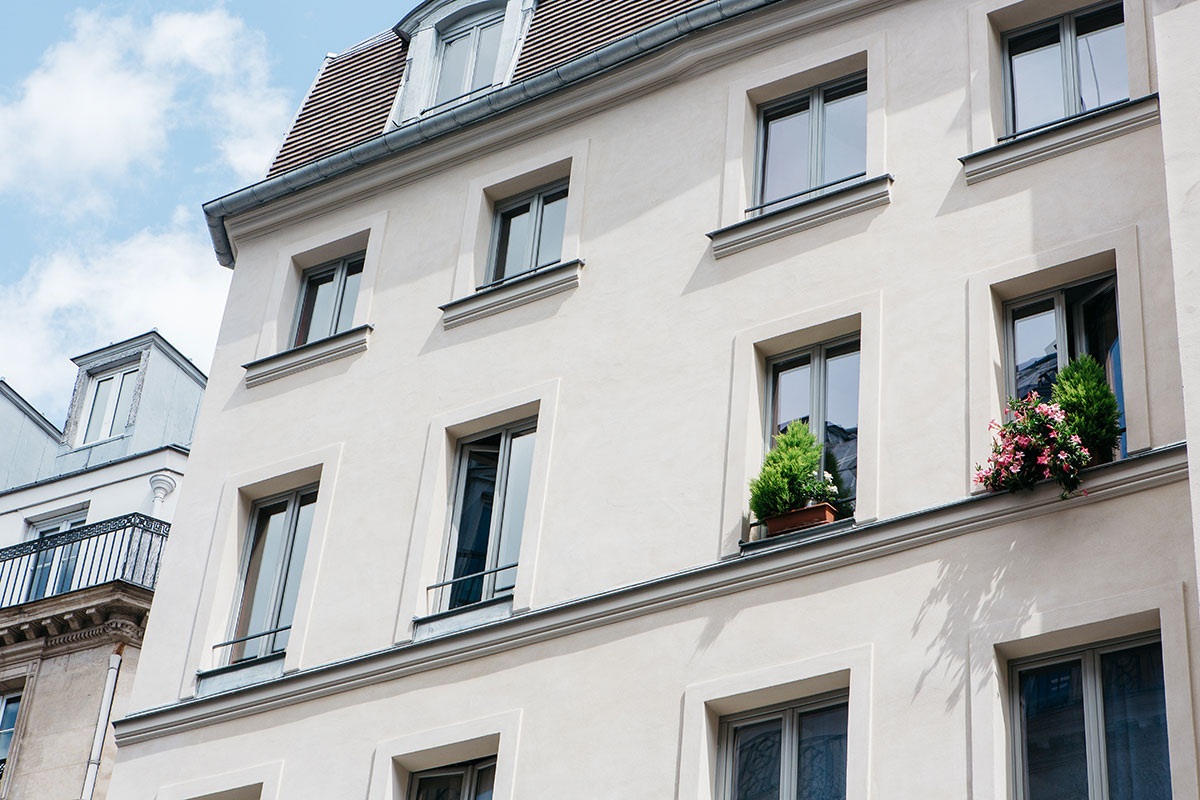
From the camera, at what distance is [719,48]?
59.8 ft

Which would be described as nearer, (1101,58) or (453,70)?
(1101,58)

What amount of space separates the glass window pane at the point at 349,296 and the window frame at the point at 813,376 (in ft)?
18.7

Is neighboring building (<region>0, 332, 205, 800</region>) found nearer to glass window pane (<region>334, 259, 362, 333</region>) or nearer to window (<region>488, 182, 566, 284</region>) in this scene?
glass window pane (<region>334, 259, 362, 333</region>)

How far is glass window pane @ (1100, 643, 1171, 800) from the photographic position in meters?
12.0

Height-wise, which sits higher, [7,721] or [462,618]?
[7,721]

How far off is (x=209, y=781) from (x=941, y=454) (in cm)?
753

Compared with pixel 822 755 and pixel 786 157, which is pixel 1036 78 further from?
pixel 822 755

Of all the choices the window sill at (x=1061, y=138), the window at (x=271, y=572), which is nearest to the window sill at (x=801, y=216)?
the window sill at (x=1061, y=138)

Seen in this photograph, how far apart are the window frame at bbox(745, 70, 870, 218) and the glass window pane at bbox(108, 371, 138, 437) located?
19.0 meters

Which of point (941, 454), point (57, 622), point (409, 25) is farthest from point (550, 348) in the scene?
point (57, 622)

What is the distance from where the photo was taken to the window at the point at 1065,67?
620 inches

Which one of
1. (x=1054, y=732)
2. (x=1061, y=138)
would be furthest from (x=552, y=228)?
(x=1054, y=732)

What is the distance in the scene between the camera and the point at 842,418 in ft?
49.9

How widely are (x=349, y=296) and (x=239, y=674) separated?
4.72 m
